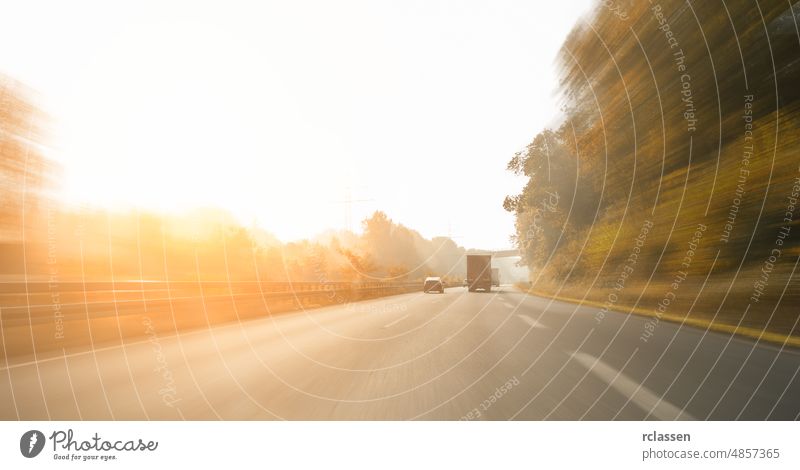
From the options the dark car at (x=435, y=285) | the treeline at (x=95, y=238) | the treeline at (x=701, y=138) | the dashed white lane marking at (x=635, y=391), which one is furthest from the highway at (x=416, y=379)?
the dark car at (x=435, y=285)

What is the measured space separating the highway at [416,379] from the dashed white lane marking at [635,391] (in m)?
0.01

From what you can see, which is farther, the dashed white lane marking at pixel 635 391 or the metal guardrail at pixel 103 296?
the metal guardrail at pixel 103 296

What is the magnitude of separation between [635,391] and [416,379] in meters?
2.40

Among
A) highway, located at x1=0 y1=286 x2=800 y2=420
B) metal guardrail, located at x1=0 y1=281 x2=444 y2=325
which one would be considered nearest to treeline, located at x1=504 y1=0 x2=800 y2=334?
highway, located at x1=0 y1=286 x2=800 y2=420

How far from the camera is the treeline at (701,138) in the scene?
11422 millimetres

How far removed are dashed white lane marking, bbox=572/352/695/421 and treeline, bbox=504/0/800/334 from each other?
20.0 ft

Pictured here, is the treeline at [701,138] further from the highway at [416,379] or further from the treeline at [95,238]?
the treeline at [95,238]

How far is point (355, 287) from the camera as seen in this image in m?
36.9

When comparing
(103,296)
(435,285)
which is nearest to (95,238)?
(103,296)

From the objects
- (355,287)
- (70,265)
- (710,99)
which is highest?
(710,99)

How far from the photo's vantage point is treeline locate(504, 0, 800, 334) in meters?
11.4

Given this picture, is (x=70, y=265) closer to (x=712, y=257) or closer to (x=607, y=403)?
(x=607, y=403)
